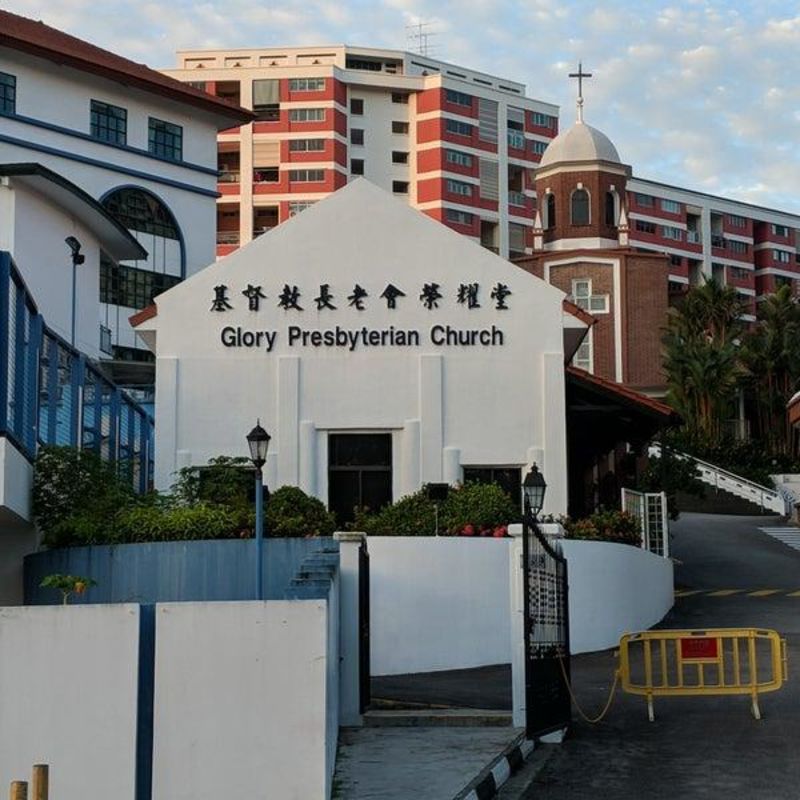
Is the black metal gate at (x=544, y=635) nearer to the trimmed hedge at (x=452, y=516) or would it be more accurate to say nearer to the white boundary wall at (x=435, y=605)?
the white boundary wall at (x=435, y=605)

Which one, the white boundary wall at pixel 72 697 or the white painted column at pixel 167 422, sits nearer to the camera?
the white boundary wall at pixel 72 697

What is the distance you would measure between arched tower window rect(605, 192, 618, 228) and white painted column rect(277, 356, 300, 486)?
38.5 meters

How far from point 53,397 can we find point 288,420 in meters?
6.02

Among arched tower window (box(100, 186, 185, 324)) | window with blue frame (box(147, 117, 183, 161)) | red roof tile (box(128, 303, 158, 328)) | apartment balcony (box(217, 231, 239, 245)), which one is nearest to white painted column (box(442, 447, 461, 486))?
red roof tile (box(128, 303, 158, 328))

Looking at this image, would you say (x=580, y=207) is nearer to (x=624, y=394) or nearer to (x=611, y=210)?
(x=611, y=210)

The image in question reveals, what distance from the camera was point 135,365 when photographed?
4212 centimetres

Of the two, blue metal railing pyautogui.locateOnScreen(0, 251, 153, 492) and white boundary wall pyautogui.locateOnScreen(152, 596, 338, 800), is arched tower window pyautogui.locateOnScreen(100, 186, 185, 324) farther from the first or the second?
white boundary wall pyautogui.locateOnScreen(152, 596, 338, 800)

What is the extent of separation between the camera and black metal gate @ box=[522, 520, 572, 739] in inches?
542

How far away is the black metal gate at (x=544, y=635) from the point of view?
542 inches

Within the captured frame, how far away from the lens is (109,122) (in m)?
52.8

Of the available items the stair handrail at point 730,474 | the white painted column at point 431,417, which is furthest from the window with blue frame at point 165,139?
the white painted column at point 431,417

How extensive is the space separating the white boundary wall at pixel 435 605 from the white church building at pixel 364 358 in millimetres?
7051

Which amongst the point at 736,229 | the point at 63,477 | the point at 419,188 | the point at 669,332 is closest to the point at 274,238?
the point at 63,477

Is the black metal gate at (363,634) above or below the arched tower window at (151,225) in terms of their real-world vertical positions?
below
